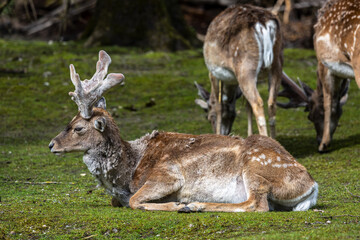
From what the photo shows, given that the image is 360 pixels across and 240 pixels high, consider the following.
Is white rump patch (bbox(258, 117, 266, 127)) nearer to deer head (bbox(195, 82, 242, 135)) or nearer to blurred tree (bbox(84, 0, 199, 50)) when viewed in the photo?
deer head (bbox(195, 82, 242, 135))

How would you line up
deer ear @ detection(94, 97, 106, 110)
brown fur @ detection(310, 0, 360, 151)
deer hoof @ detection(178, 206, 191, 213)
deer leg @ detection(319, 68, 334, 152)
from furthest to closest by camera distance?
deer leg @ detection(319, 68, 334, 152) → brown fur @ detection(310, 0, 360, 151) → deer ear @ detection(94, 97, 106, 110) → deer hoof @ detection(178, 206, 191, 213)

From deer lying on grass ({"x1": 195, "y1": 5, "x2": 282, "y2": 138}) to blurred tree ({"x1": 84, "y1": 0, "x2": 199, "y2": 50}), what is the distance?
8.14 m

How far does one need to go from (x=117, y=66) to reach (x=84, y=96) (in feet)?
36.5

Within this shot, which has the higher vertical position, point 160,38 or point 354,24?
point 354,24

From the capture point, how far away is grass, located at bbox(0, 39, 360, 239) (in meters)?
5.37

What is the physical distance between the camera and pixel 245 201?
19.8 ft

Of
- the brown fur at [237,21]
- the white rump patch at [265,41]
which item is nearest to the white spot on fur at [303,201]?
the white rump patch at [265,41]

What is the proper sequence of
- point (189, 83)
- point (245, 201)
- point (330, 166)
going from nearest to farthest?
point (245, 201) → point (330, 166) → point (189, 83)

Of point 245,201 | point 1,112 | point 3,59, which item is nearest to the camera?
point 245,201

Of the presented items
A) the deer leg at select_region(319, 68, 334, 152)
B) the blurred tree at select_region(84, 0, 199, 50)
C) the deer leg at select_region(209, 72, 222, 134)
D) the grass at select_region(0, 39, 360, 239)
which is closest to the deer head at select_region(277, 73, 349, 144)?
the deer leg at select_region(319, 68, 334, 152)

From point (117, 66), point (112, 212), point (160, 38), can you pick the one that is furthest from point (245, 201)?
point (160, 38)

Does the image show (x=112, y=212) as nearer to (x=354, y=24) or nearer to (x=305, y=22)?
(x=354, y=24)

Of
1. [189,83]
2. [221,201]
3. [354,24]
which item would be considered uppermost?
[354,24]

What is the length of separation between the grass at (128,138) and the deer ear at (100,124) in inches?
34.2
